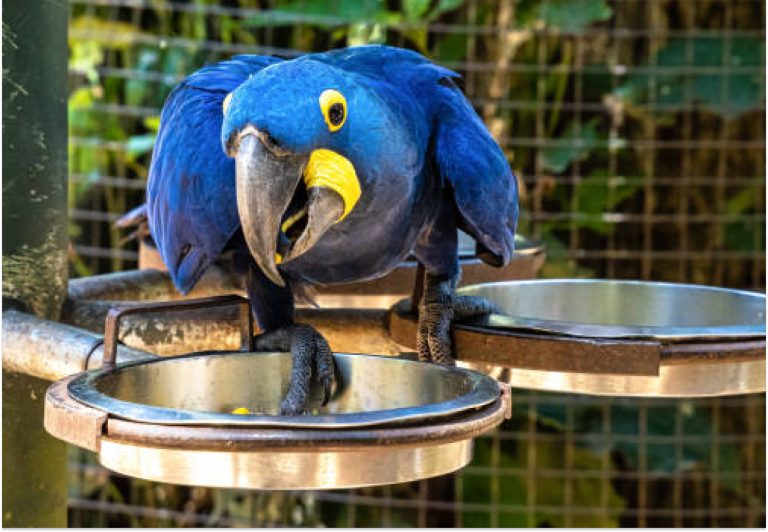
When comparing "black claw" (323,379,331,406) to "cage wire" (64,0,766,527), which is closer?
"black claw" (323,379,331,406)

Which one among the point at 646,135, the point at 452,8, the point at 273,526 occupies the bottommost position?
the point at 273,526

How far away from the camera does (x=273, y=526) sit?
2516 millimetres

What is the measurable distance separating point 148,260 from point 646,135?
165cm

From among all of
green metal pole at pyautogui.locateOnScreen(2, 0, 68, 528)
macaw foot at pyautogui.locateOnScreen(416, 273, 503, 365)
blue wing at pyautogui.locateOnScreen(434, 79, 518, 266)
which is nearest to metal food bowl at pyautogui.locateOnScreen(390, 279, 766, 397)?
macaw foot at pyautogui.locateOnScreen(416, 273, 503, 365)

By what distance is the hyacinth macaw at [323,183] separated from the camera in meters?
0.73

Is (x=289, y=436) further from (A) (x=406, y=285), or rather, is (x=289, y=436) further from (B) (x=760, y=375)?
(A) (x=406, y=285)

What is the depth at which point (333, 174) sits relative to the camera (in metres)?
0.79

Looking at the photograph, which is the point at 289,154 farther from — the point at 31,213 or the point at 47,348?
Result: the point at 31,213

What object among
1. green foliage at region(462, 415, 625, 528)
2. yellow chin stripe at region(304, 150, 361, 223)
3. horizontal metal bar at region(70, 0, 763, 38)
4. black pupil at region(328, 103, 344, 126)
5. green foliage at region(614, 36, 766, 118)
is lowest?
green foliage at region(462, 415, 625, 528)

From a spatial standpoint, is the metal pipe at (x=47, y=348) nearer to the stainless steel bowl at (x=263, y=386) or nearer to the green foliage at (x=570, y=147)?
the stainless steel bowl at (x=263, y=386)

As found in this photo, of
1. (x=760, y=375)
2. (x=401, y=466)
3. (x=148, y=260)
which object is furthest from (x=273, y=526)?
(x=401, y=466)

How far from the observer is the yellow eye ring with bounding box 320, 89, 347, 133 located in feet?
2.52

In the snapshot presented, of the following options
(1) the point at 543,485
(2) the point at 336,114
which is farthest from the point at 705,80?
(2) the point at 336,114

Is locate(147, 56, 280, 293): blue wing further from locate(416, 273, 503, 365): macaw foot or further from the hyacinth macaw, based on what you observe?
locate(416, 273, 503, 365): macaw foot
